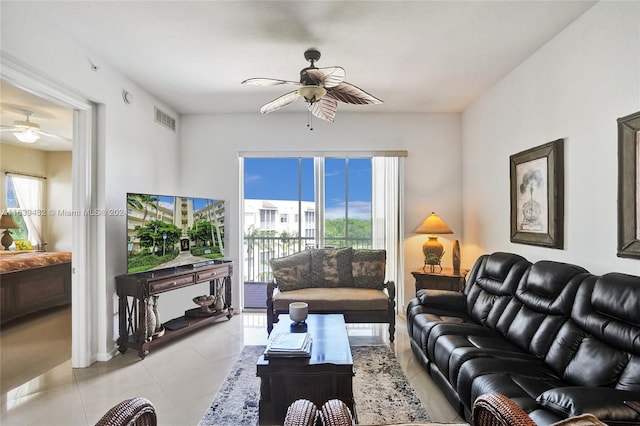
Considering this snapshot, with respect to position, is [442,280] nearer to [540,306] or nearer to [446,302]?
[446,302]

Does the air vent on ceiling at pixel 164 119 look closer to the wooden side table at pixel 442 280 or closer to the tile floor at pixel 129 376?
the tile floor at pixel 129 376

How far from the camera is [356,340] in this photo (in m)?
3.59

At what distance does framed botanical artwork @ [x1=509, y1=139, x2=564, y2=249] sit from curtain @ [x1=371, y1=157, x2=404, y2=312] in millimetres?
1513

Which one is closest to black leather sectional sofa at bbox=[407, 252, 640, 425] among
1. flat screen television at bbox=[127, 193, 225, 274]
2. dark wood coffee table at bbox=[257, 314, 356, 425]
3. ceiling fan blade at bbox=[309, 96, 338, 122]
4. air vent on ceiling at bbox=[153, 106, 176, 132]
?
dark wood coffee table at bbox=[257, 314, 356, 425]

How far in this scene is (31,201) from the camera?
5.82m

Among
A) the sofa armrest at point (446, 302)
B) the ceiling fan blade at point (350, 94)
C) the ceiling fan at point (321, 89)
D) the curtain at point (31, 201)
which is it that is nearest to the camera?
the ceiling fan at point (321, 89)

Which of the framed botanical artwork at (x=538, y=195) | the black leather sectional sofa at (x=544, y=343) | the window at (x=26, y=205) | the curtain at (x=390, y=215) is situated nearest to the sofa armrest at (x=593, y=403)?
the black leather sectional sofa at (x=544, y=343)

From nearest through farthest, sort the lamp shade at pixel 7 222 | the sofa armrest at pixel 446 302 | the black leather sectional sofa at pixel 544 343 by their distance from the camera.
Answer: the black leather sectional sofa at pixel 544 343, the sofa armrest at pixel 446 302, the lamp shade at pixel 7 222

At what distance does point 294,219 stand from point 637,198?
12.0 ft

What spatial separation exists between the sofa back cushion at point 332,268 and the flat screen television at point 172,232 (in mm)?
1274

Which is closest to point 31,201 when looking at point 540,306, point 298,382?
point 298,382

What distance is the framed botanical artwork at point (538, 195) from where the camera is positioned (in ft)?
8.83

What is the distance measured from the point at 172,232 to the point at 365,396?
2565 millimetres

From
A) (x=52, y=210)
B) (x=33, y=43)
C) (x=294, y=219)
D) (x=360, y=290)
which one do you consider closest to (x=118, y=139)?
(x=33, y=43)
